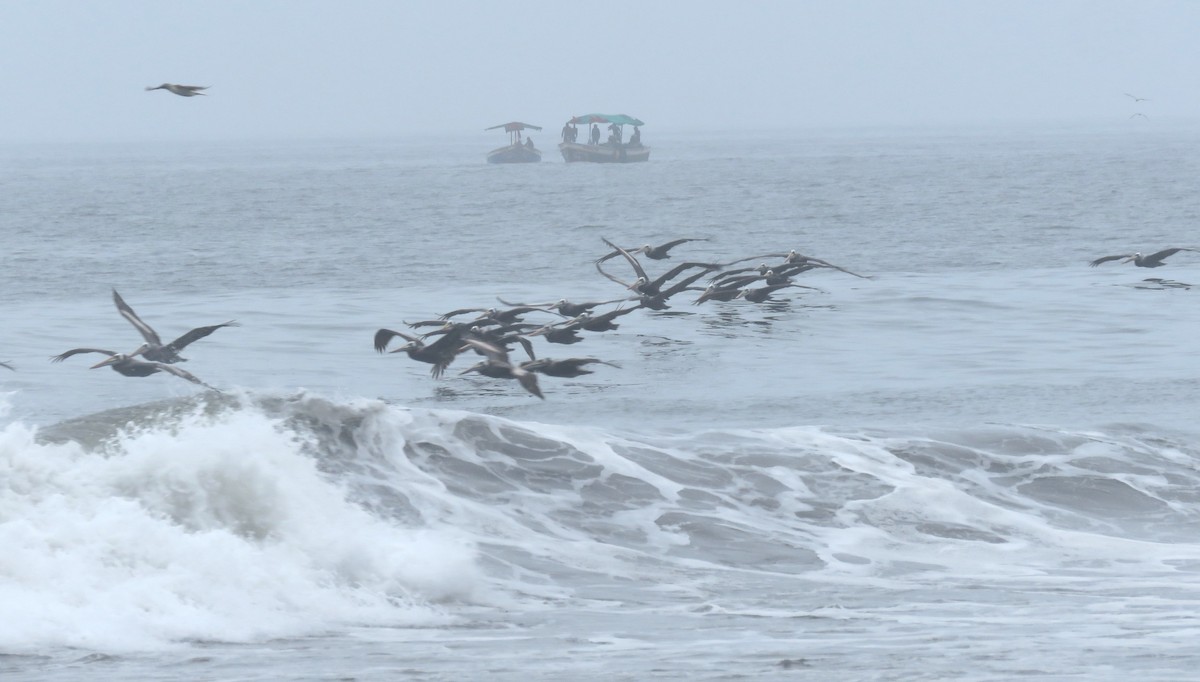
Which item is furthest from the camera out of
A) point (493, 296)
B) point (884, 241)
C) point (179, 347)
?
point (884, 241)

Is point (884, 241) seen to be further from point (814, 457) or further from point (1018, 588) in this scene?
point (1018, 588)

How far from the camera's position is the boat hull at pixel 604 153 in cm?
12675

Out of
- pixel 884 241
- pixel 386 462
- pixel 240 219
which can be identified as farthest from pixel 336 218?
pixel 386 462

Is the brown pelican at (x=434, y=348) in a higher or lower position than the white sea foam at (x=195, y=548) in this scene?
higher

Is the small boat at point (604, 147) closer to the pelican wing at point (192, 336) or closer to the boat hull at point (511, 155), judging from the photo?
the boat hull at point (511, 155)

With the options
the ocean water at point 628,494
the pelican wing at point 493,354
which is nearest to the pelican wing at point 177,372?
the ocean water at point 628,494

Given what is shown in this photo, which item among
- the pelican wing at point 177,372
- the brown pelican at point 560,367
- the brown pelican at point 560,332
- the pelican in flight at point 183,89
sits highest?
the pelican in flight at point 183,89

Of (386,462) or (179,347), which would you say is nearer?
(386,462)

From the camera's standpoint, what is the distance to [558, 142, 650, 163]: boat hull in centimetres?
12675

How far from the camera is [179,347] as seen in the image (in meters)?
19.4

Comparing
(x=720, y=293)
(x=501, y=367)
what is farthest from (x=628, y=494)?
(x=720, y=293)

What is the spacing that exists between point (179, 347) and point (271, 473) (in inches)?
205

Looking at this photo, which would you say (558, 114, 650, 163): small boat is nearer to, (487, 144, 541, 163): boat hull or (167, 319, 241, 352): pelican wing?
(487, 144, 541, 163): boat hull

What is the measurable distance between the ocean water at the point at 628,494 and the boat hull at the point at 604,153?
90.0m
